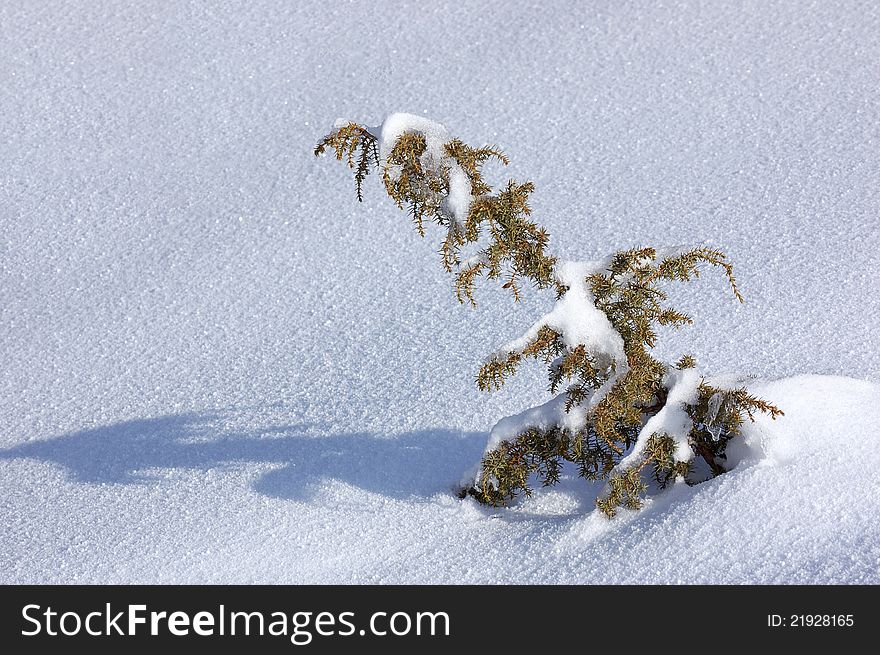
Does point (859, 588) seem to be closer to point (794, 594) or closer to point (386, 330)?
point (794, 594)

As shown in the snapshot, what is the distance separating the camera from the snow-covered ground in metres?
2.52

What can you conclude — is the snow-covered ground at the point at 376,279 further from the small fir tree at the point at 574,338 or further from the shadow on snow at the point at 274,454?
the small fir tree at the point at 574,338

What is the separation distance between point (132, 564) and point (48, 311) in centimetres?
177

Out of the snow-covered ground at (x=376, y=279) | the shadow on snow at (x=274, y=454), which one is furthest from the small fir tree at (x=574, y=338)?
the shadow on snow at (x=274, y=454)

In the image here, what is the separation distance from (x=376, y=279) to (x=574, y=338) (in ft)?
5.97

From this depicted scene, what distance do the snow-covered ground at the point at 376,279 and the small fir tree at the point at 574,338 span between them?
0.43 feet

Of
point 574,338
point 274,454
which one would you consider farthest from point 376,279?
point 574,338

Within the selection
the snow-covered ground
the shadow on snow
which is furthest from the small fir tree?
the shadow on snow

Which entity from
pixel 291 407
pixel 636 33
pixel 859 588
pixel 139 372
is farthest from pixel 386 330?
pixel 636 33

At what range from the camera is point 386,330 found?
3.76 metres

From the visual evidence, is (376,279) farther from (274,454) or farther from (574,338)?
(574,338)

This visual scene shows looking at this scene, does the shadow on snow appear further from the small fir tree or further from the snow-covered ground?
the small fir tree

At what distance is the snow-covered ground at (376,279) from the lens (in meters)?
2.52

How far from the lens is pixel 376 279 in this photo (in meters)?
4.05
